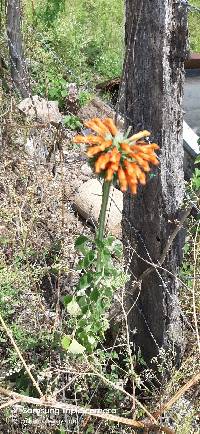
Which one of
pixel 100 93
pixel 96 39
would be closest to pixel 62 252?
pixel 100 93

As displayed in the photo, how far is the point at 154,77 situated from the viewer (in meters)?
2.05

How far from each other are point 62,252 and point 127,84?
1.09m

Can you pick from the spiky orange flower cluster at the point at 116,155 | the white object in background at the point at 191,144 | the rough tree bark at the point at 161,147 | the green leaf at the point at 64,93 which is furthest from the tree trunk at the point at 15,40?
the spiky orange flower cluster at the point at 116,155

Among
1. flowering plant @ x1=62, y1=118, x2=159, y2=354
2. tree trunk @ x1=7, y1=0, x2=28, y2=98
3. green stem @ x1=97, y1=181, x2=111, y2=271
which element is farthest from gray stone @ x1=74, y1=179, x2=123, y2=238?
green stem @ x1=97, y1=181, x2=111, y2=271

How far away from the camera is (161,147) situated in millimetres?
2184

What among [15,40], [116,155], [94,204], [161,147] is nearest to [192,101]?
[15,40]

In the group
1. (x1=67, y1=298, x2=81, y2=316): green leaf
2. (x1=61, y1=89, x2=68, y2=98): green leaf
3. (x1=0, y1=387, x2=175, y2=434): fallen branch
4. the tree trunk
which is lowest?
(x1=0, y1=387, x2=175, y2=434): fallen branch

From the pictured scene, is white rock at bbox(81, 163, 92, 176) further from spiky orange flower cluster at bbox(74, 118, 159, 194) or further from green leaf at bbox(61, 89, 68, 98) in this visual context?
spiky orange flower cluster at bbox(74, 118, 159, 194)

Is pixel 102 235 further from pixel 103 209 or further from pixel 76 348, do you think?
pixel 76 348

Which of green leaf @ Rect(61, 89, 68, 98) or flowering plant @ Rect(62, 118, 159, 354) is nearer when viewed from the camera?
flowering plant @ Rect(62, 118, 159, 354)

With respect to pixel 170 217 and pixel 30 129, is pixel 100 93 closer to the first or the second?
pixel 30 129

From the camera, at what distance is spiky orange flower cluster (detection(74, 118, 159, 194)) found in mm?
1538

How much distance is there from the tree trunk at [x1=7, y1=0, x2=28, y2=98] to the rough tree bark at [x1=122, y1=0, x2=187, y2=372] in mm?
2235

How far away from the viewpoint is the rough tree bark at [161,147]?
198 cm
